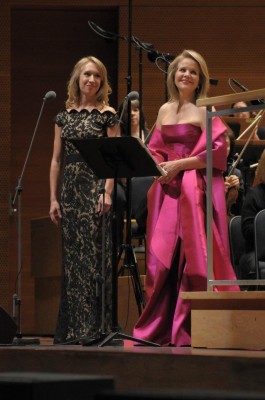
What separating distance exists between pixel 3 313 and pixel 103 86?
1459 millimetres

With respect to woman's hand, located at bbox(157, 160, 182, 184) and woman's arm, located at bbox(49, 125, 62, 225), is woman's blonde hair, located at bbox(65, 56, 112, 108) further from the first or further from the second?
woman's hand, located at bbox(157, 160, 182, 184)

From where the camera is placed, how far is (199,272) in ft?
15.7

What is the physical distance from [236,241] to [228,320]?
1.39 m

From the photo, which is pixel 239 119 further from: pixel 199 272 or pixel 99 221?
pixel 199 272

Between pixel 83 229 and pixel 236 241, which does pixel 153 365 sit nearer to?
pixel 83 229

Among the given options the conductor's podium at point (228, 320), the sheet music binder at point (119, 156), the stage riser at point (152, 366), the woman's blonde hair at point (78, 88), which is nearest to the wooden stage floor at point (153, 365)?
→ the stage riser at point (152, 366)

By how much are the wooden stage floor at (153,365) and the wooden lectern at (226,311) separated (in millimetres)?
131

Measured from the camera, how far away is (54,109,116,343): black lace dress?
539 centimetres

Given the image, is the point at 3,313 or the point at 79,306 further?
the point at 79,306

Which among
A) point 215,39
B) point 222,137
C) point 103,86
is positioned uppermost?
point 215,39

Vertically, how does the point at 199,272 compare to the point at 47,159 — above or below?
below

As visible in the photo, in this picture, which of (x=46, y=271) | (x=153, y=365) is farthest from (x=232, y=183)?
(x=153, y=365)

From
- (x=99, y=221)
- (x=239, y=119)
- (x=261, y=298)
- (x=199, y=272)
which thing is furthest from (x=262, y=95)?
(x=239, y=119)

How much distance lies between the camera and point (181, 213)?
4.91 metres
